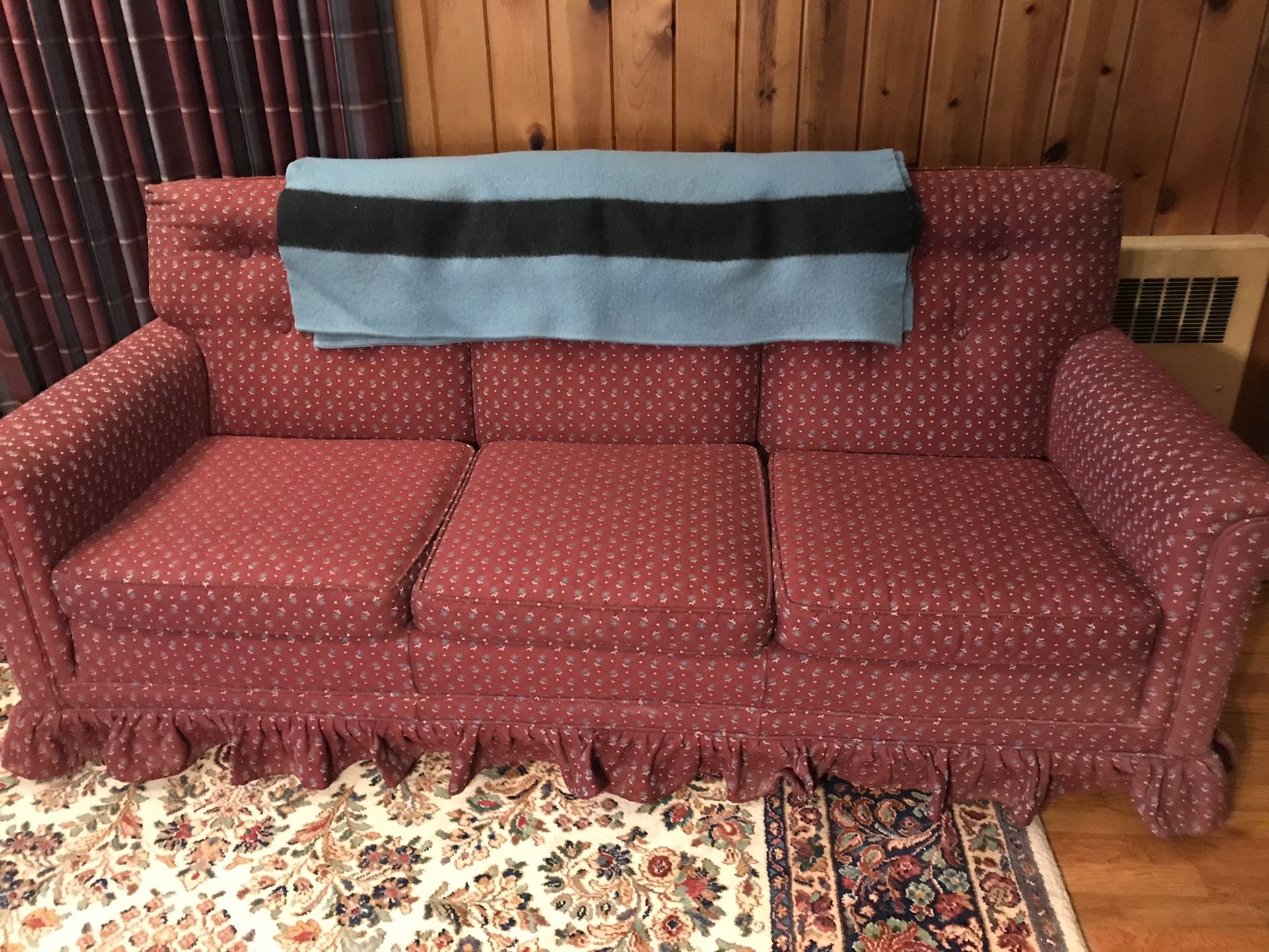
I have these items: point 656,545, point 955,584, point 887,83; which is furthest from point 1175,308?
point 656,545

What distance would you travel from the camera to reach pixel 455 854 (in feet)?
5.18

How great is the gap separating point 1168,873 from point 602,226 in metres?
1.41

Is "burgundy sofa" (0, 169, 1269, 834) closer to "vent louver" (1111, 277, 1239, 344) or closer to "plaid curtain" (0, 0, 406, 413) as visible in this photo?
"plaid curtain" (0, 0, 406, 413)

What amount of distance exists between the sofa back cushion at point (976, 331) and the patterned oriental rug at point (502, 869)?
0.67 meters

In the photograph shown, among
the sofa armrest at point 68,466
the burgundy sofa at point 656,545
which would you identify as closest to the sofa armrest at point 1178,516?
the burgundy sofa at point 656,545

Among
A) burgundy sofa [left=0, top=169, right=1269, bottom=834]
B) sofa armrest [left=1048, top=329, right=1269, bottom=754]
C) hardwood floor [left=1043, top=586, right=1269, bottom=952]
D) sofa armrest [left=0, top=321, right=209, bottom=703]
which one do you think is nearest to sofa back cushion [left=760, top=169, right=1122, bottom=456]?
burgundy sofa [left=0, top=169, right=1269, bottom=834]

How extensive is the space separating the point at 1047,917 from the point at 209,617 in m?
1.35

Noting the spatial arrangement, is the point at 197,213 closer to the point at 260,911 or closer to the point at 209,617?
the point at 209,617

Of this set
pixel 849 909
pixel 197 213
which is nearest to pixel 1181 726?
pixel 849 909

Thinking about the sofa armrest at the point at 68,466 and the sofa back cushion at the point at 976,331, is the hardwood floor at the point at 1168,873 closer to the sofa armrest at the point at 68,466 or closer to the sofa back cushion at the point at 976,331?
the sofa back cushion at the point at 976,331

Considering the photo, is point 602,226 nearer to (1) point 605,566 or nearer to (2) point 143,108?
(1) point 605,566

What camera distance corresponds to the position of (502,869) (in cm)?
155

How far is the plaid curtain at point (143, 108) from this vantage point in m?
1.96

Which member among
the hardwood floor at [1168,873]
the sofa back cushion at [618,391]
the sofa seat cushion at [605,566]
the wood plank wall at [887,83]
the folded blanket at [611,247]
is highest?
the wood plank wall at [887,83]
